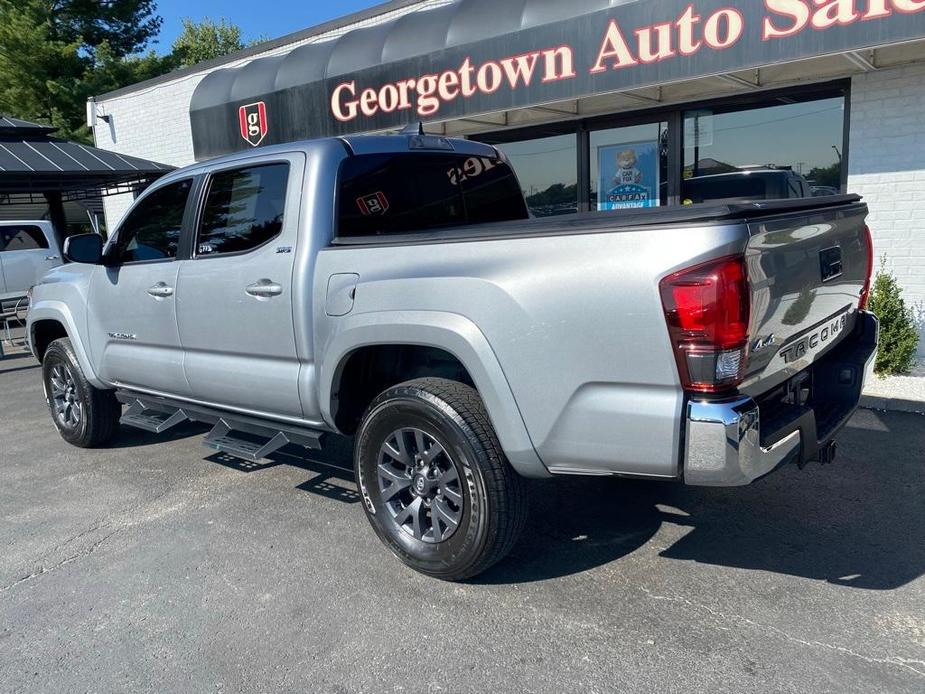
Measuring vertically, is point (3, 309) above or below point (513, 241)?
below

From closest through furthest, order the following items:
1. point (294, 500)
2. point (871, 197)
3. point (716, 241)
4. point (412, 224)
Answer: point (716, 241)
point (412, 224)
point (294, 500)
point (871, 197)

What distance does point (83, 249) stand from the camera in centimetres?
487

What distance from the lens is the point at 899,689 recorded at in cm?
249

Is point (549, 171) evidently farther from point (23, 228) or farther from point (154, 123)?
point (23, 228)

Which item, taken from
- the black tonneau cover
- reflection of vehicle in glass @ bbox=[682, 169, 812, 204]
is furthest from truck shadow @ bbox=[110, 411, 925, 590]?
reflection of vehicle in glass @ bbox=[682, 169, 812, 204]

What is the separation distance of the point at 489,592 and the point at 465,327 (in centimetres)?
121

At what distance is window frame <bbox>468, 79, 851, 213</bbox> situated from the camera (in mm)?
7414

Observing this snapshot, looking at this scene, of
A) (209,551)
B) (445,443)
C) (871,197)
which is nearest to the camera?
(445,443)

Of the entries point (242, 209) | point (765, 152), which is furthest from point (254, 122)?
point (242, 209)

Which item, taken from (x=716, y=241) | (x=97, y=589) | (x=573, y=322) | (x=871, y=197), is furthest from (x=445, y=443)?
(x=871, y=197)

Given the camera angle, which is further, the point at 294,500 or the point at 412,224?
the point at 294,500

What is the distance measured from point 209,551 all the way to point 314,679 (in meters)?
1.34

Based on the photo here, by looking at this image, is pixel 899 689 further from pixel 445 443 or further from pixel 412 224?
pixel 412 224

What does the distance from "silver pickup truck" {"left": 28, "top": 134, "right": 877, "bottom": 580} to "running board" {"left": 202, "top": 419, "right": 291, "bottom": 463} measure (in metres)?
0.02
